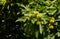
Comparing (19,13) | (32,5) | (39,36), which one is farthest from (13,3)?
(39,36)

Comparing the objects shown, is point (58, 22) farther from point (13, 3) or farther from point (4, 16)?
point (4, 16)

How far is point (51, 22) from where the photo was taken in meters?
2.86

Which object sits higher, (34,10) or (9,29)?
(34,10)

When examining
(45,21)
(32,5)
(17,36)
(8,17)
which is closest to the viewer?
(45,21)

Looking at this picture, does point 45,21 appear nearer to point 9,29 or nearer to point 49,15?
point 49,15

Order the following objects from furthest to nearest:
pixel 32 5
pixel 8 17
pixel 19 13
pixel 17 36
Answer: pixel 17 36 → pixel 8 17 → pixel 19 13 → pixel 32 5

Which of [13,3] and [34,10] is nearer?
[34,10]

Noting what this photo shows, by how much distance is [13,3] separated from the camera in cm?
341

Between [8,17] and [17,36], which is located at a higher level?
[8,17]

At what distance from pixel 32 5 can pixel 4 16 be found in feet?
2.70

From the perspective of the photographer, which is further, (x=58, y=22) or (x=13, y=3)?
(x=13, y=3)

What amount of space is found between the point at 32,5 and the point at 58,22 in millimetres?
438

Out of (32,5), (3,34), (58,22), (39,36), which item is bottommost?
(3,34)

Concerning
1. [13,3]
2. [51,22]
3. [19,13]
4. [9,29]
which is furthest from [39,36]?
[9,29]
